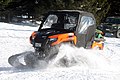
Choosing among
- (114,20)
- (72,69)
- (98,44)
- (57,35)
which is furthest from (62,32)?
(114,20)

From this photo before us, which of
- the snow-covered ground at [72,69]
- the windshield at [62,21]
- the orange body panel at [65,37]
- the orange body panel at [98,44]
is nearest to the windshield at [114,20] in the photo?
the orange body panel at [98,44]

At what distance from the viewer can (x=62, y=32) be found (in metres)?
11.2

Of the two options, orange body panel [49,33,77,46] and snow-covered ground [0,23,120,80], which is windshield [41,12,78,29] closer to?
orange body panel [49,33,77,46]

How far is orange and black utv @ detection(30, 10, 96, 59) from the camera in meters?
10.8

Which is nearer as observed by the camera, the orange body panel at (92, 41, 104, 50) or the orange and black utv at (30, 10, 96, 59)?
the orange and black utv at (30, 10, 96, 59)

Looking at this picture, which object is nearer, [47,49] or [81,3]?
[47,49]

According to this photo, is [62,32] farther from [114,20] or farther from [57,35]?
[114,20]

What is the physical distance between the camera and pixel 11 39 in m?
18.5

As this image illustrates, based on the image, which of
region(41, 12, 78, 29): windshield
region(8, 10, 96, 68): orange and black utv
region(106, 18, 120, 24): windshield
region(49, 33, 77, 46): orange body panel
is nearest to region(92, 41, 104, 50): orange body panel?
region(8, 10, 96, 68): orange and black utv

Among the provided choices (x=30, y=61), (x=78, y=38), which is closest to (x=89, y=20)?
(x=78, y=38)

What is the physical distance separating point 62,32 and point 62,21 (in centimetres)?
74

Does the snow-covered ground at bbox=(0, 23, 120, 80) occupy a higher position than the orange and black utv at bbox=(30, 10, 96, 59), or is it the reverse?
the orange and black utv at bbox=(30, 10, 96, 59)

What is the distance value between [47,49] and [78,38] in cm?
131

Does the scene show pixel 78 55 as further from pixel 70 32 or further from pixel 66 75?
pixel 66 75
